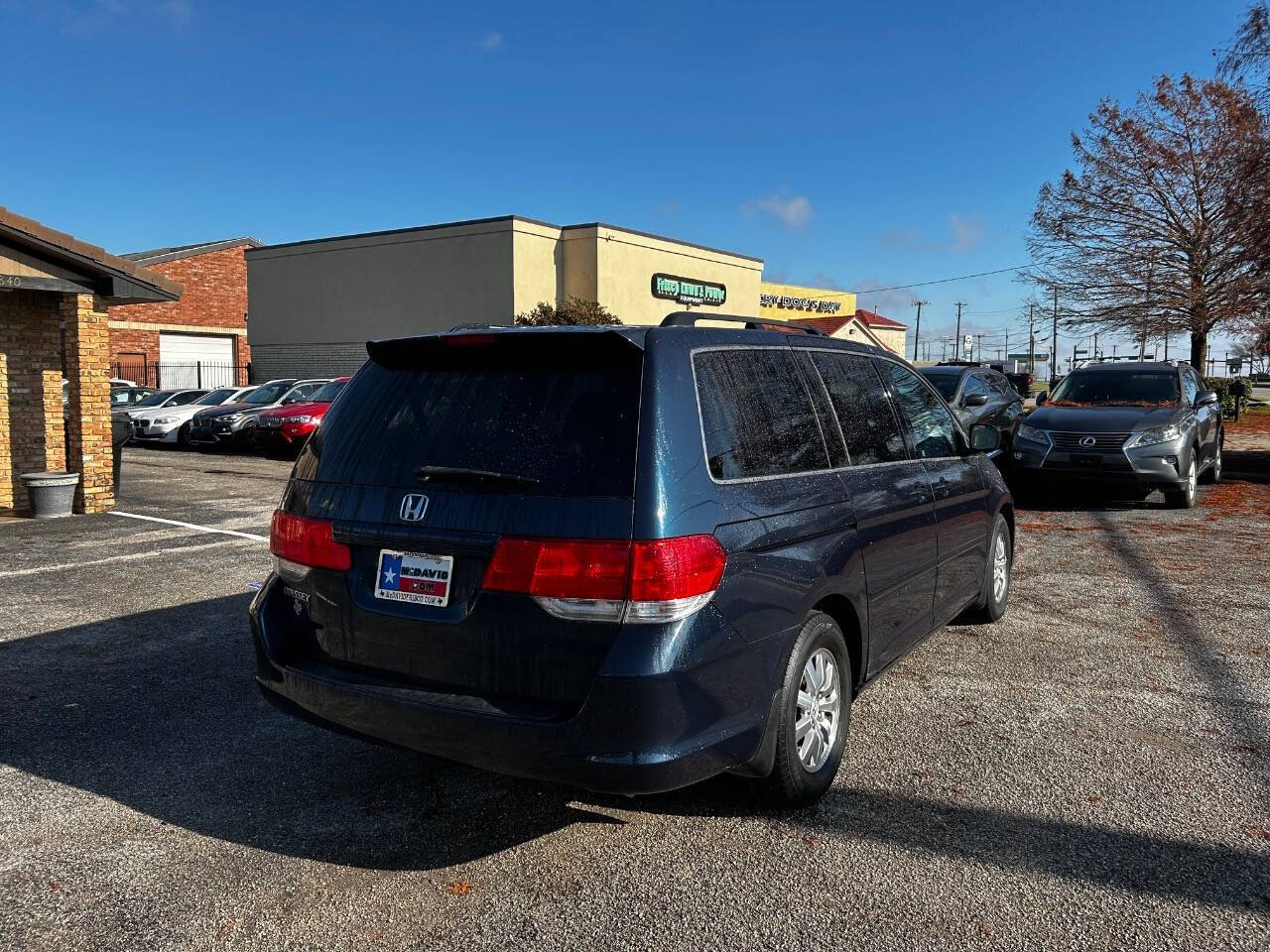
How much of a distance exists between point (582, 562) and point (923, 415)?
2.89 m

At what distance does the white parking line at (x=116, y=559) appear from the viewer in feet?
27.2

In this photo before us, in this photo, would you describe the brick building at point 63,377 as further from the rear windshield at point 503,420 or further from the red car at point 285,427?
the rear windshield at point 503,420

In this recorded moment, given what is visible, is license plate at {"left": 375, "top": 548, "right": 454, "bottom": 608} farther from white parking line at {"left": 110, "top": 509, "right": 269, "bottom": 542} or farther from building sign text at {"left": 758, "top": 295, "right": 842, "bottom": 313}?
building sign text at {"left": 758, "top": 295, "right": 842, "bottom": 313}

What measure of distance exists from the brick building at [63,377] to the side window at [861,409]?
33.4ft

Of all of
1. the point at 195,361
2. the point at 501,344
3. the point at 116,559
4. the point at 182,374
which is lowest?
the point at 116,559

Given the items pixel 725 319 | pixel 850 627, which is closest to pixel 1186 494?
pixel 850 627

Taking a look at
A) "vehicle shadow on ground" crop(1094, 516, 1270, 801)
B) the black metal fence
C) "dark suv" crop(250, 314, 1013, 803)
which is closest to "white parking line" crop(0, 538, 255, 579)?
"dark suv" crop(250, 314, 1013, 803)

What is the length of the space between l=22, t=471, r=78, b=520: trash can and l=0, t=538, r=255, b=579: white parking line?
3110mm

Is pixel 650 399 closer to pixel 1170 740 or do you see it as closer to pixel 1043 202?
pixel 1170 740

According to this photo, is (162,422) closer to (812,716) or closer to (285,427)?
(285,427)

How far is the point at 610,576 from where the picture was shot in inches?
116

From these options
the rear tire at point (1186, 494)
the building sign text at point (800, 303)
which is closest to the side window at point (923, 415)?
the rear tire at point (1186, 494)

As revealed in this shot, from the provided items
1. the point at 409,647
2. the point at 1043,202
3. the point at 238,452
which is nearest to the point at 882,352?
the point at 409,647

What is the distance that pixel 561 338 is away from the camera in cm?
330
